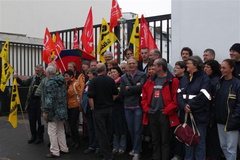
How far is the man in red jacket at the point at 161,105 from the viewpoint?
5023 mm

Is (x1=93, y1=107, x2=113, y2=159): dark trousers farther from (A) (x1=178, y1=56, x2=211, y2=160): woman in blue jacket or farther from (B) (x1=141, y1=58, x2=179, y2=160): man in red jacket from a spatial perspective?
(A) (x1=178, y1=56, x2=211, y2=160): woman in blue jacket

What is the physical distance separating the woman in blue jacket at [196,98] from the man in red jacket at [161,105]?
0.55 feet

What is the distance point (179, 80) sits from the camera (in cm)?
533

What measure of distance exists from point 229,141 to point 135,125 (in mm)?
1851

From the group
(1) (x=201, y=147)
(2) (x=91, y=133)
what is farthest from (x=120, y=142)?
(1) (x=201, y=147)

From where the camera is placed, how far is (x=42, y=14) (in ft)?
70.4

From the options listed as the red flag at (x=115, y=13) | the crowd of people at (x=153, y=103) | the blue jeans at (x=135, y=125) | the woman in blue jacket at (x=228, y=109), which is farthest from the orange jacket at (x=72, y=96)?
the woman in blue jacket at (x=228, y=109)

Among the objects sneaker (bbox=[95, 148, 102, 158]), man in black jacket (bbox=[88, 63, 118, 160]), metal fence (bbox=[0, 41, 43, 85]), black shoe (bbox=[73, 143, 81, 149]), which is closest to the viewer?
man in black jacket (bbox=[88, 63, 118, 160])

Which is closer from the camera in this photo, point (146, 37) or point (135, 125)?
point (135, 125)

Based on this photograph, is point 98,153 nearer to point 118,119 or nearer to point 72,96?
point 118,119

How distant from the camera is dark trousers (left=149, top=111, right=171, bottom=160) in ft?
16.6

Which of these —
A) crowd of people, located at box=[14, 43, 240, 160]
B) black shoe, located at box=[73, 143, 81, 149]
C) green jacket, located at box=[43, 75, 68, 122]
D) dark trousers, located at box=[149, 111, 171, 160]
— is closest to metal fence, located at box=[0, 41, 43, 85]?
crowd of people, located at box=[14, 43, 240, 160]

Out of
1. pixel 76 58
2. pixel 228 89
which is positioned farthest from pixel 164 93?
pixel 76 58

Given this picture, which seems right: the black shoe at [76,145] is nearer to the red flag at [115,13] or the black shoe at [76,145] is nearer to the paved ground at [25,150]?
the paved ground at [25,150]
